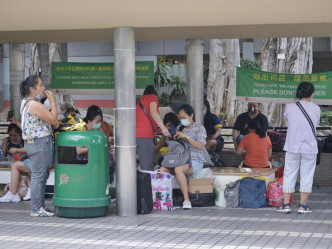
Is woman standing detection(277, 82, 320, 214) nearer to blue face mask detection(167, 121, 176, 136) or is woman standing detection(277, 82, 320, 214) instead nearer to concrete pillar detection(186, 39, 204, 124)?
blue face mask detection(167, 121, 176, 136)

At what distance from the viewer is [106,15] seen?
8.93 m

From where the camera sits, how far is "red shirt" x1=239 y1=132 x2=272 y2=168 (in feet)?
37.2

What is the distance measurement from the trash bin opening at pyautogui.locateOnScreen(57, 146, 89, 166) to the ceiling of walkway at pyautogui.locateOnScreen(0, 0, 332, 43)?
1.70 meters

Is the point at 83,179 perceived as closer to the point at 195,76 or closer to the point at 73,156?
the point at 73,156

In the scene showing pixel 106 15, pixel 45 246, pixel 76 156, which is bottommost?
pixel 45 246

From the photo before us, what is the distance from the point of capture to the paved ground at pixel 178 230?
26.1ft

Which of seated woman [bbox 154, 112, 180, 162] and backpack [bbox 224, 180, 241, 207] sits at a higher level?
seated woman [bbox 154, 112, 180, 162]

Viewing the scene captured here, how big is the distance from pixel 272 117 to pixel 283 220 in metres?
12.4

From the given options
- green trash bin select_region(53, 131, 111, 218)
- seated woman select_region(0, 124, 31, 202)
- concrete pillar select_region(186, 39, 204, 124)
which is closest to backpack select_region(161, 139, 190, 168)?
green trash bin select_region(53, 131, 111, 218)

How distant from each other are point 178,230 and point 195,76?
4242mm

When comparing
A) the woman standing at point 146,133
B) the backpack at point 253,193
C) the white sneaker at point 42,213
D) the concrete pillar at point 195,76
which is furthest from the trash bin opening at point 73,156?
the concrete pillar at point 195,76

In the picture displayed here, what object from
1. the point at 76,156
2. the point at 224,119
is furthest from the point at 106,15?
the point at 224,119

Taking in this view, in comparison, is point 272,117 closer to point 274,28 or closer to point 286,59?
point 286,59

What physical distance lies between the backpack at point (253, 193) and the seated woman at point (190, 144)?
732mm
